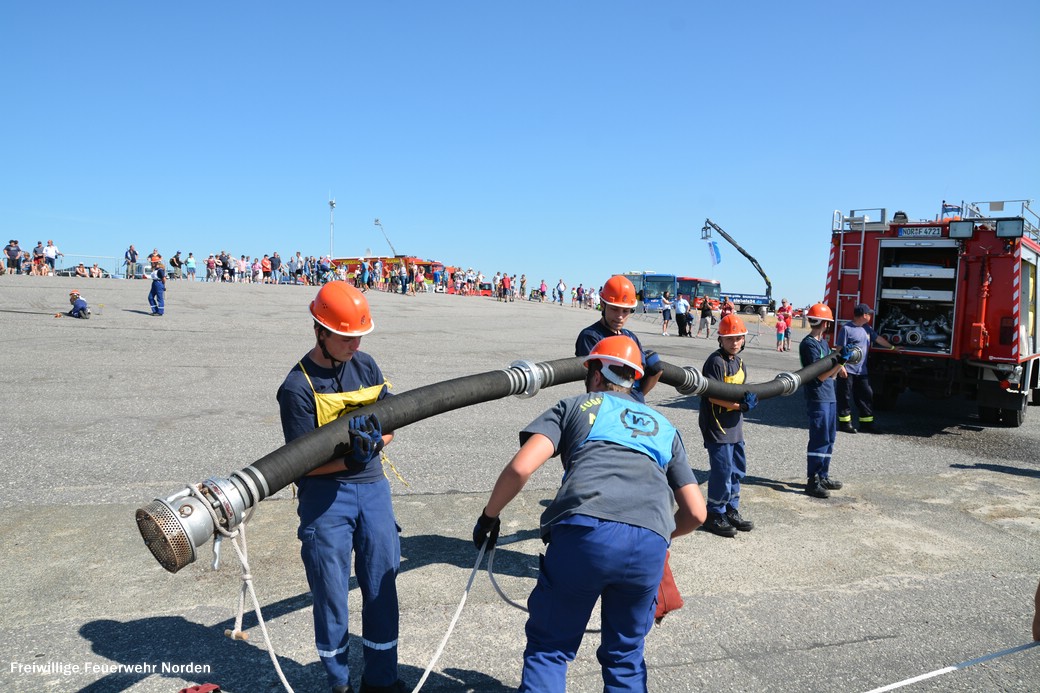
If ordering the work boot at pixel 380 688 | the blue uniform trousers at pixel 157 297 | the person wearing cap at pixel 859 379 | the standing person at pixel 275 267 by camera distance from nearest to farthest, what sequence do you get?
the work boot at pixel 380 688 → the person wearing cap at pixel 859 379 → the blue uniform trousers at pixel 157 297 → the standing person at pixel 275 267

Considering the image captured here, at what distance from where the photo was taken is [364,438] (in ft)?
9.36

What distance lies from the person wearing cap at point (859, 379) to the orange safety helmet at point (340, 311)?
7.69 m

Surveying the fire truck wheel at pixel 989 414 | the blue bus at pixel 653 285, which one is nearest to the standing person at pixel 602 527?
the fire truck wheel at pixel 989 414

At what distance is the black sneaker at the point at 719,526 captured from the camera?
5.41 meters

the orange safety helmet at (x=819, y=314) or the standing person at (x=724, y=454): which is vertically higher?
the orange safety helmet at (x=819, y=314)

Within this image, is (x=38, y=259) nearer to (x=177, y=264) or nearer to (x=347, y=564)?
(x=177, y=264)

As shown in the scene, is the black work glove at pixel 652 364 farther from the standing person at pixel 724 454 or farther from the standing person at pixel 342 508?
the standing person at pixel 342 508

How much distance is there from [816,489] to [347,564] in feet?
16.8

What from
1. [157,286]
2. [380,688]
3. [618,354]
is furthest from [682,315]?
[380,688]

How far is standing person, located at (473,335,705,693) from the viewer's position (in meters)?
2.59

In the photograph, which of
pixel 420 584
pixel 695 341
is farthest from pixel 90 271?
pixel 420 584

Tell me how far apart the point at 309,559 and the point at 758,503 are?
4.65 m

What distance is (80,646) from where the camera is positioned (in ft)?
11.4

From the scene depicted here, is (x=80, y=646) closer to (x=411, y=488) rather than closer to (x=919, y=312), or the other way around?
(x=411, y=488)
